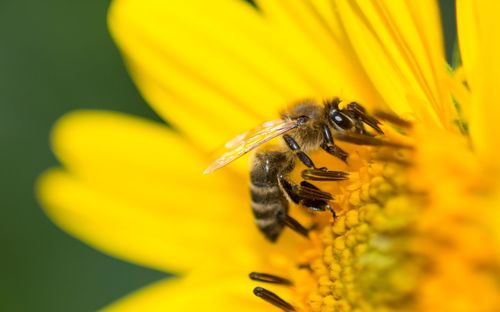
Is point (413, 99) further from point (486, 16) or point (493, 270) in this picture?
point (493, 270)

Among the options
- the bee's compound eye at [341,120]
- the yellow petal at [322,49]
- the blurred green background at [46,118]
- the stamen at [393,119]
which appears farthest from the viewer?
the blurred green background at [46,118]

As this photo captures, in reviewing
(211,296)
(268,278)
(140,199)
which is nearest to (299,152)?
(268,278)

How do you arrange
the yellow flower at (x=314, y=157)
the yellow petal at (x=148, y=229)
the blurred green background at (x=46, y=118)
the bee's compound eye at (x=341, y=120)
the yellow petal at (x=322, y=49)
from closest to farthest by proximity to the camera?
1. the yellow flower at (x=314, y=157)
2. the bee's compound eye at (x=341, y=120)
3. the yellow petal at (x=322, y=49)
4. the yellow petal at (x=148, y=229)
5. the blurred green background at (x=46, y=118)

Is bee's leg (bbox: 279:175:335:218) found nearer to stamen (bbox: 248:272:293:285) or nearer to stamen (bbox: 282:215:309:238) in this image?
stamen (bbox: 282:215:309:238)

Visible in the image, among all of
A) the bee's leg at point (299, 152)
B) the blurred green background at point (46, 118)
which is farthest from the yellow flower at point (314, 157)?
the blurred green background at point (46, 118)

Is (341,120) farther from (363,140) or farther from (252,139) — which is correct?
(252,139)

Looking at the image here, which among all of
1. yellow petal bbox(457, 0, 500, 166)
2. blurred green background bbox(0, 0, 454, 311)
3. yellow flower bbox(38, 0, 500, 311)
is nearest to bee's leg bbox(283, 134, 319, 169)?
yellow flower bbox(38, 0, 500, 311)

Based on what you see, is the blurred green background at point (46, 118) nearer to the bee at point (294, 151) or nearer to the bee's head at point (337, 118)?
the bee at point (294, 151)
